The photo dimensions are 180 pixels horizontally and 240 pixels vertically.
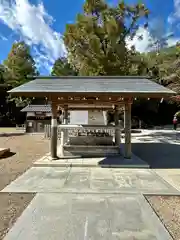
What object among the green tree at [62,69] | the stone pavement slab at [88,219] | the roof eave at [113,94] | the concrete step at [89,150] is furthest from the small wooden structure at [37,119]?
the stone pavement slab at [88,219]

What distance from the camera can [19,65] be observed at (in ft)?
119

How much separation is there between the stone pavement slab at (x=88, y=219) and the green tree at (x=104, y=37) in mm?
15153

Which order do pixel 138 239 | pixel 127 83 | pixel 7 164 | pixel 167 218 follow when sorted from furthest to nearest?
pixel 127 83 < pixel 7 164 < pixel 167 218 < pixel 138 239

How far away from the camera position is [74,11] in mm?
21469

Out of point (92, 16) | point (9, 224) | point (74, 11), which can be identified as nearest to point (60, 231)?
point (9, 224)

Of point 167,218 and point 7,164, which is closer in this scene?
point 167,218

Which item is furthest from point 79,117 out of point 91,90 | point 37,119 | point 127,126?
point 91,90

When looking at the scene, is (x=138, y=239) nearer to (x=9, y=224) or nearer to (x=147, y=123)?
(x=9, y=224)

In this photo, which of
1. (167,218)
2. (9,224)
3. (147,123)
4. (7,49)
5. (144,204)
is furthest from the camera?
(7,49)

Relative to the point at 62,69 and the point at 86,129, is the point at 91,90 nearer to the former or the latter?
the point at 86,129

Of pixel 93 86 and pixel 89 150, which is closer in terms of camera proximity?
pixel 93 86

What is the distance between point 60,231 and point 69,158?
19.0 ft

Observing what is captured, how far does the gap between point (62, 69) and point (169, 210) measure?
37.3 meters

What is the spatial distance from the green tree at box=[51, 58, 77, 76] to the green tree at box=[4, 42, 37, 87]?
3.65 m
